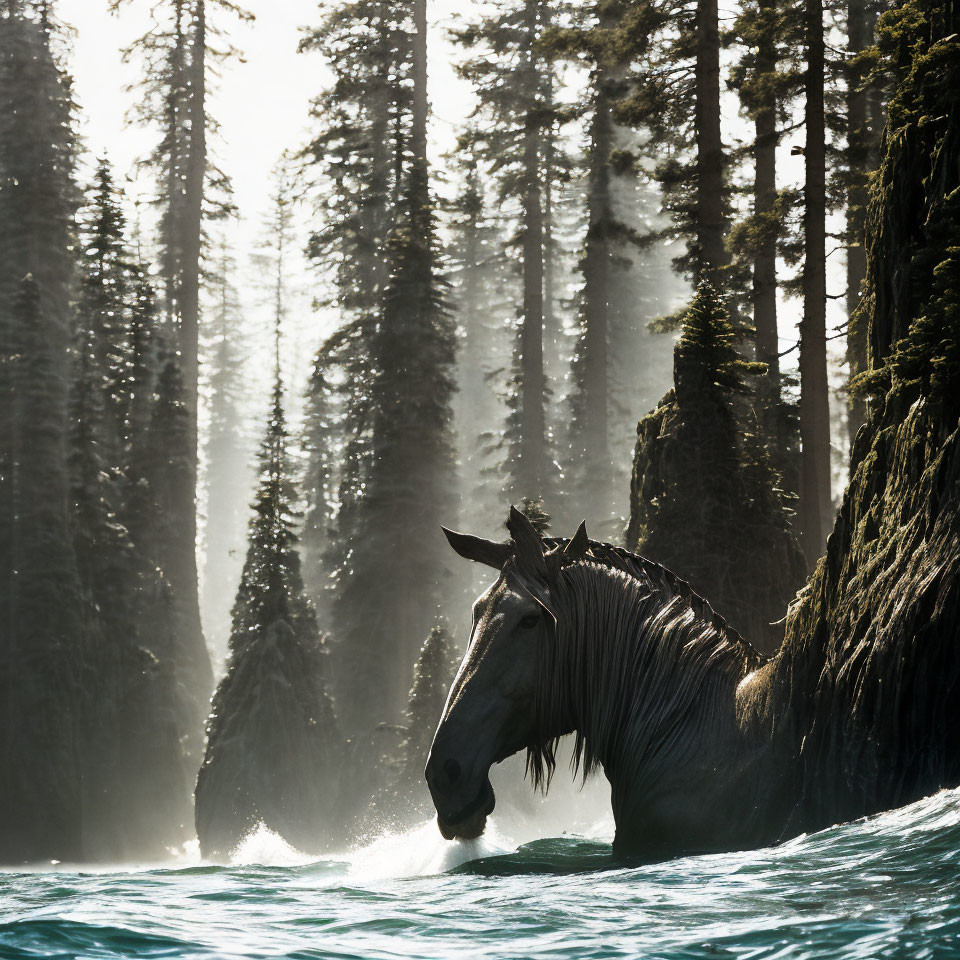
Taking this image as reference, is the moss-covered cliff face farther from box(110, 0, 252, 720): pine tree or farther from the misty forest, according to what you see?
box(110, 0, 252, 720): pine tree

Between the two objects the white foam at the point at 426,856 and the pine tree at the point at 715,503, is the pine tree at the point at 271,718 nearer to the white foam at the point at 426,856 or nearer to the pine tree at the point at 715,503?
the pine tree at the point at 715,503

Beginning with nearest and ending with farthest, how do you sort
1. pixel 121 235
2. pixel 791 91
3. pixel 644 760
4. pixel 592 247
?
pixel 644 760
pixel 791 91
pixel 121 235
pixel 592 247

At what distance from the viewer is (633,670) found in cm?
668

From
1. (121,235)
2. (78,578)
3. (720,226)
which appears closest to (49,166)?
(121,235)

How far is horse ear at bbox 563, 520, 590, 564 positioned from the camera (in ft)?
21.6

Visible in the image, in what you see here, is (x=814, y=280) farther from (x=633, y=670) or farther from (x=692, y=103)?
(x=633, y=670)

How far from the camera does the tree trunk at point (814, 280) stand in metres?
18.1

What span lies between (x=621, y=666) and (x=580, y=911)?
2.16 metres

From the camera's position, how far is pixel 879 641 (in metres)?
5.50

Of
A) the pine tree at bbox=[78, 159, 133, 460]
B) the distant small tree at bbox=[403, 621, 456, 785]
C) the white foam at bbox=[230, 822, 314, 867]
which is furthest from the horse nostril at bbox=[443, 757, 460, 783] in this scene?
the pine tree at bbox=[78, 159, 133, 460]

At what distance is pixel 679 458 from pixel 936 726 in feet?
27.8

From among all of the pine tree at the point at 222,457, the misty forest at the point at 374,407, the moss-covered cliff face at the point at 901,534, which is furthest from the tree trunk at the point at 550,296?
the moss-covered cliff face at the point at 901,534

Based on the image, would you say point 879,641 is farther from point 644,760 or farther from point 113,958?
point 113,958

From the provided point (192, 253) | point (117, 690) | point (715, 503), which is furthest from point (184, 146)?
point (715, 503)
